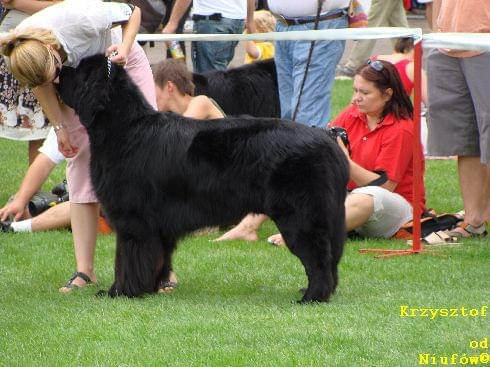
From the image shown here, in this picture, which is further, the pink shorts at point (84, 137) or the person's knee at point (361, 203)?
the person's knee at point (361, 203)

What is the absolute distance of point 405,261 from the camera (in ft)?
22.1

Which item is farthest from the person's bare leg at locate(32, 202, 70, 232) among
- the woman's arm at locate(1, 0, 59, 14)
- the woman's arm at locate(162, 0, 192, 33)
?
the woman's arm at locate(162, 0, 192, 33)

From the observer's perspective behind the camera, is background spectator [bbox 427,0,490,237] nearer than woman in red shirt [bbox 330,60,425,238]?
Yes

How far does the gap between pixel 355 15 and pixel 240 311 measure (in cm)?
424

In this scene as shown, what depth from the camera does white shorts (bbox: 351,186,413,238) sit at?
7398mm

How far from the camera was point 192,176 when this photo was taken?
18.4ft

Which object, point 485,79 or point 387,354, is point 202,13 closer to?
point 485,79

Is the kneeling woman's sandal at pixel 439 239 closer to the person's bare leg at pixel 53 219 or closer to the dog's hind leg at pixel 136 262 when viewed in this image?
the dog's hind leg at pixel 136 262

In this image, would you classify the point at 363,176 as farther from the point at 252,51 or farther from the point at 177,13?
the point at 252,51

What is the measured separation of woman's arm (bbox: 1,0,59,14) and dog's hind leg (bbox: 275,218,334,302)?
3.20m

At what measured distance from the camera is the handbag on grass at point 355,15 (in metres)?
8.83

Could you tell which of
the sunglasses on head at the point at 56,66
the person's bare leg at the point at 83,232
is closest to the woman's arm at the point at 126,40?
the sunglasses on head at the point at 56,66

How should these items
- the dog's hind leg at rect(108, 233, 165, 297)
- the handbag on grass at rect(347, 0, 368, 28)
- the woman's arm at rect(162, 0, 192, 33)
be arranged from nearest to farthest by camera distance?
the dog's hind leg at rect(108, 233, 165, 297) < the handbag on grass at rect(347, 0, 368, 28) < the woman's arm at rect(162, 0, 192, 33)

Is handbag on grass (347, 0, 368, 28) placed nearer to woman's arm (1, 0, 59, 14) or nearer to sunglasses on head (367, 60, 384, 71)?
sunglasses on head (367, 60, 384, 71)
